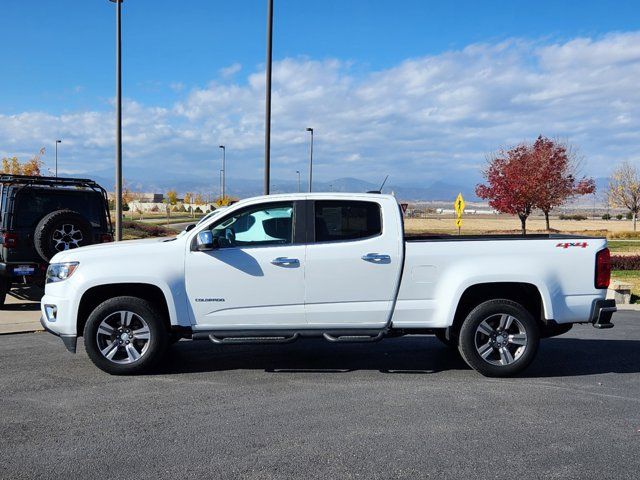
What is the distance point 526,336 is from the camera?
6.32m

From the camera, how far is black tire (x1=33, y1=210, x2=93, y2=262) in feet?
32.2

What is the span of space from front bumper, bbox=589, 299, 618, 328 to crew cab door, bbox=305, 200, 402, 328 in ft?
6.65

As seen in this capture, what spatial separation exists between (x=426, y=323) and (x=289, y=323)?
1.40 metres

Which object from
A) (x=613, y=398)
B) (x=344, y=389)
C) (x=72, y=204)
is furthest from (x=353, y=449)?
(x=72, y=204)

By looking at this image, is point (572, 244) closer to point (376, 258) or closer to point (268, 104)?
point (376, 258)

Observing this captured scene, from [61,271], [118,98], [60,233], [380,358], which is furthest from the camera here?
[118,98]

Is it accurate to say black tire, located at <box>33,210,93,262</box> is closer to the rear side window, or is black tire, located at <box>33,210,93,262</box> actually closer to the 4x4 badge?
the rear side window

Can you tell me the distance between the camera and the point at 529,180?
111ft

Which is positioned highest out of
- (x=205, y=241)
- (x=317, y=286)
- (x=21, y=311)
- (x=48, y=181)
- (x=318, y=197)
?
(x=48, y=181)

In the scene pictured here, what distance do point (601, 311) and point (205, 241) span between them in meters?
4.04

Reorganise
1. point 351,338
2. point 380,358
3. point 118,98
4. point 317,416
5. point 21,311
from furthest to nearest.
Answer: point 118,98
point 21,311
point 380,358
point 351,338
point 317,416

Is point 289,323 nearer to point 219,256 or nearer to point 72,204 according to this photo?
point 219,256

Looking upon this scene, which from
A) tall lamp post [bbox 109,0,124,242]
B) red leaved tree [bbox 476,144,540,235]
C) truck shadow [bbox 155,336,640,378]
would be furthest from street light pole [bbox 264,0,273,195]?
red leaved tree [bbox 476,144,540,235]

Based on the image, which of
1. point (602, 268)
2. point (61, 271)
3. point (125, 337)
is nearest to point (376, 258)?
point (602, 268)
